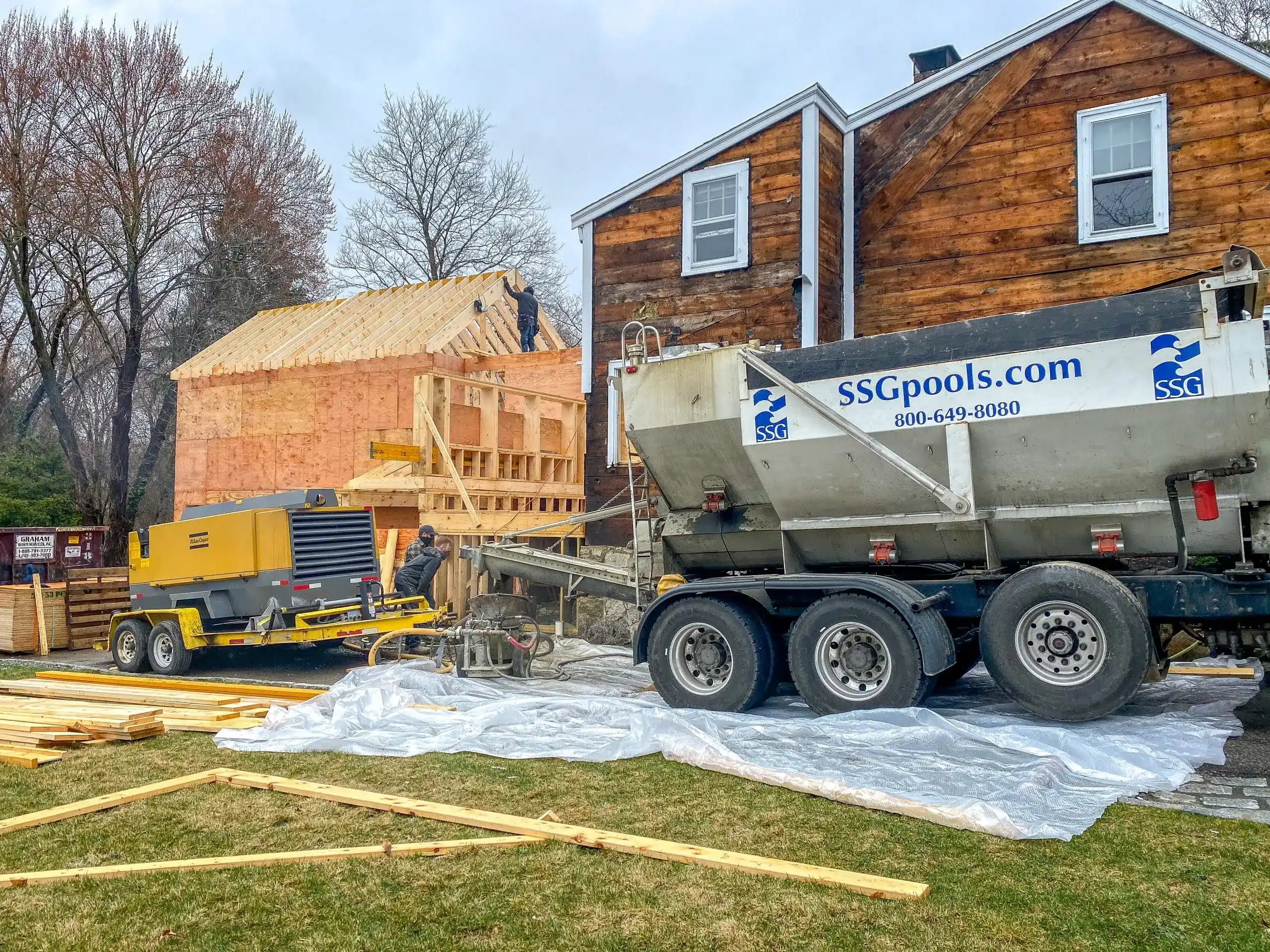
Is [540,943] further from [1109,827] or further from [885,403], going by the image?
[885,403]

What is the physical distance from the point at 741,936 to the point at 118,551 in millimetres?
25780

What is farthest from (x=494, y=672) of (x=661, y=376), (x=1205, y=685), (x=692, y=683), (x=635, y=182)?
(x=635, y=182)

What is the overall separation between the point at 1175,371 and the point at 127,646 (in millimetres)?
12117

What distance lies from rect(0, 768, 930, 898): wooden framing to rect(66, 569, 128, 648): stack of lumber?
11.2 meters

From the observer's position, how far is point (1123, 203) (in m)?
12.3

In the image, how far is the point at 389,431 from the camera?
1964 cm

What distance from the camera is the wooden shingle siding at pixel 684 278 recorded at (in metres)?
13.6

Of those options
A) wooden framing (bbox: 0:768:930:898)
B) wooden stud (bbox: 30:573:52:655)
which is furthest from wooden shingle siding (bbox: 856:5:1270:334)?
wooden stud (bbox: 30:573:52:655)

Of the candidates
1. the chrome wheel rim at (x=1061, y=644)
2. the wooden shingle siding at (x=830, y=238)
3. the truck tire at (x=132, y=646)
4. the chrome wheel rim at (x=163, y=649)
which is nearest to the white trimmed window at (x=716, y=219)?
the wooden shingle siding at (x=830, y=238)

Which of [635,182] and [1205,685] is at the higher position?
[635,182]

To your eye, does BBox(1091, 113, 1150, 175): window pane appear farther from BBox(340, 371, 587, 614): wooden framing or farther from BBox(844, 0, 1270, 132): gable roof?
BBox(340, 371, 587, 614): wooden framing

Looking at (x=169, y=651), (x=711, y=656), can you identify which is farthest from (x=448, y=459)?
(x=711, y=656)

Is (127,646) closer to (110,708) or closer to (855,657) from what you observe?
(110,708)

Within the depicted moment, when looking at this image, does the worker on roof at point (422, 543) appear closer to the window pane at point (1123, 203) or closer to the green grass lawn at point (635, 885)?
the green grass lawn at point (635, 885)
